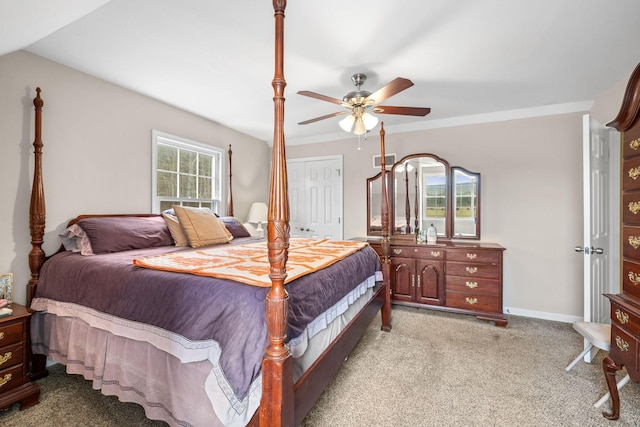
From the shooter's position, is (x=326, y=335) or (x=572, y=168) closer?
Answer: (x=326, y=335)

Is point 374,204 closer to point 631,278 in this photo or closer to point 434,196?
point 434,196

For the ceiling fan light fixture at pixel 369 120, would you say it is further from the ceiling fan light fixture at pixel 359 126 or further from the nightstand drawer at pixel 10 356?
the nightstand drawer at pixel 10 356

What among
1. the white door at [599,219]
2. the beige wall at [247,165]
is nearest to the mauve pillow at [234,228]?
the beige wall at [247,165]

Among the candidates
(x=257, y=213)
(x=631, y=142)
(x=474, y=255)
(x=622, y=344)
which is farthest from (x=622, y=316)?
(x=257, y=213)

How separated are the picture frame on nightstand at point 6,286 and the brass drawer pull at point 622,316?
3.73m

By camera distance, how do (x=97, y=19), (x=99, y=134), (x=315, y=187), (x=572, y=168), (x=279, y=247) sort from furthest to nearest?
(x=315, y=187) < (x=572, y=168) < (x=99, y=134) < (x=97, y=19) < (x=279, y=247)

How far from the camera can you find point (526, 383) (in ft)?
6.52

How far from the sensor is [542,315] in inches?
128

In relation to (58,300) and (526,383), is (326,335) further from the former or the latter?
(58,300)

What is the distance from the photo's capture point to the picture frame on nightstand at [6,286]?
192 centimetres

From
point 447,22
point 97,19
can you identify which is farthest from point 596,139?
point 97,19

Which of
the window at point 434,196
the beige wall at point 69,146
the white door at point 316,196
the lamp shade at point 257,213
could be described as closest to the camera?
the beige wall at point 69,146

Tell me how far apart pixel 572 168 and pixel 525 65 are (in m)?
1.59

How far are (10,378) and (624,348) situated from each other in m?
3.48
